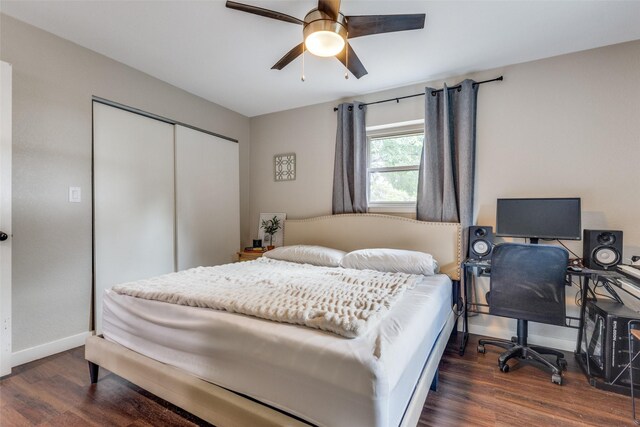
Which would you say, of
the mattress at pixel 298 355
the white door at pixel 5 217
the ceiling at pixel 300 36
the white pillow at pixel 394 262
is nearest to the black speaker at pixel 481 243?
the white pillow at pixel 394 262

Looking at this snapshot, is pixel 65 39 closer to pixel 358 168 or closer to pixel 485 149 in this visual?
pixel 358 168

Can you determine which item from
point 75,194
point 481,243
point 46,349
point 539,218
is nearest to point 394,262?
point 481,243

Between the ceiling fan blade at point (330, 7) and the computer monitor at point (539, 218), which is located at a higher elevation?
the ceiling fan blade at point (330, 7)

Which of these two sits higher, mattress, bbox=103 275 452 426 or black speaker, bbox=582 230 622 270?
black speaker, bbox=582 230 622 270

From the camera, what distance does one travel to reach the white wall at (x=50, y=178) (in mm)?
2115

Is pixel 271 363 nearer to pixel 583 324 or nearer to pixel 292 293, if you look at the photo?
pixel 292 293

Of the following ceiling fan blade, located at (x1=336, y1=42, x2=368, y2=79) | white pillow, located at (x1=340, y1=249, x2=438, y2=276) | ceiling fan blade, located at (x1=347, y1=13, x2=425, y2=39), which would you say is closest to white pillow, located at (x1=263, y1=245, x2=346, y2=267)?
white pillow, located at (x1=340, y1=249, x2=438, y2=276)

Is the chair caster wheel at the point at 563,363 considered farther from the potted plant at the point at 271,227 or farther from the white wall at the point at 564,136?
the potted plant at the point at 271,227

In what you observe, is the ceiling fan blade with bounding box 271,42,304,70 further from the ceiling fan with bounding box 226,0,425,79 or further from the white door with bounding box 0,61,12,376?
the white door with bounding box 0,61,12,376

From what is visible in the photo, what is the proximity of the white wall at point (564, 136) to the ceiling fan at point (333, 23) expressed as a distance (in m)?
1.49

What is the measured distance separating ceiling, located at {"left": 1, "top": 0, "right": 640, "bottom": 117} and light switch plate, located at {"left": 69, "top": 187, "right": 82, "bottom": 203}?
123cm

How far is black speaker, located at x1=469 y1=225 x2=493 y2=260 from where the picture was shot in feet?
8.37

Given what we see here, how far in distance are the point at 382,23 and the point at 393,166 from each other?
176 cm

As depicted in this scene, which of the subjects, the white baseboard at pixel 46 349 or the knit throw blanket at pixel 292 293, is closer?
the knit throw blanket at pixel 292 293
